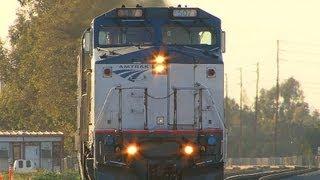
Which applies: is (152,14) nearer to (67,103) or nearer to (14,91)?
(67,103)

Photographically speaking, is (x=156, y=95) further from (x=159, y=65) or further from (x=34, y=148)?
(x=34, y=148)

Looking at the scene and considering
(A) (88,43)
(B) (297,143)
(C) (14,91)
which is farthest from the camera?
(B) (297,143)

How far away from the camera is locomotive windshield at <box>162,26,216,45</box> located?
21.7 meters

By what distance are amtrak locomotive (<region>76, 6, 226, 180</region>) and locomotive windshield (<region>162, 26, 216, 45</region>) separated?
0.02 meters

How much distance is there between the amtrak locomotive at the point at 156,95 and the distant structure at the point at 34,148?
125 ft

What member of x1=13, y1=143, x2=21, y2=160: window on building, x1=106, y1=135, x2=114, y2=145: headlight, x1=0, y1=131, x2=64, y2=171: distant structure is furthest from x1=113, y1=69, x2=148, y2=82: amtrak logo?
x1=13, y1=143, x2=21, y2=160: window on building

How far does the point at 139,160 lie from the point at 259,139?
427 feet

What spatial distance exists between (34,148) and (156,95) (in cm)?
4134

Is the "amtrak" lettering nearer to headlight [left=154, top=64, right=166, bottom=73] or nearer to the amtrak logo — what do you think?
the amtrak logo

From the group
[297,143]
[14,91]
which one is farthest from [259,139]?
[14,91]

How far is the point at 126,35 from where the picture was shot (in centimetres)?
2170

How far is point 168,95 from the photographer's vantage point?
69.3 ft

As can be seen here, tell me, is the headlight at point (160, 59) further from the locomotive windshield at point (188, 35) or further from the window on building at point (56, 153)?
the window on building at point (56, 153)

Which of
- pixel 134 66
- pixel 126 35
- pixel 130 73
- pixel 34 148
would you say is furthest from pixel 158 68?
pixel 34 148
